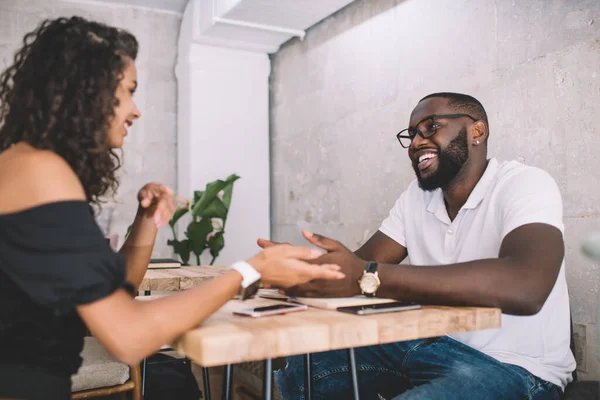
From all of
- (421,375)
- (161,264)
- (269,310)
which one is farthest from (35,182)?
(161,264)

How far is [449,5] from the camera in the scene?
282 cm

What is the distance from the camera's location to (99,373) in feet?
6.32

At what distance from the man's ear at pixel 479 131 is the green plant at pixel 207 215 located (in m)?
2.23

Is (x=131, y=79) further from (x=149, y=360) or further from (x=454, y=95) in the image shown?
(x=149, y=360)

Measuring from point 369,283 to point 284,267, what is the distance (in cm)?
26

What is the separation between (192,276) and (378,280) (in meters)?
1.11

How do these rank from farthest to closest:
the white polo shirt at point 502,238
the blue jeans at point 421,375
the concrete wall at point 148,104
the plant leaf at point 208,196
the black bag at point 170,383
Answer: the concrete wall at point 148,104, the plant leaf at point 208,196, the black bag at point 170,383, the white polo shirt at point 502,238, the blue jeans at point 421,375

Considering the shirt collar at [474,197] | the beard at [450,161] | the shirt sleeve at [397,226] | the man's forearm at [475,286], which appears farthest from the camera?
the shirt sleeve at [397,226]

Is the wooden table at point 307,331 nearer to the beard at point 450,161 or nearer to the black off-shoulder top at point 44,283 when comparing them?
the black off-shoulder top at point 44,283

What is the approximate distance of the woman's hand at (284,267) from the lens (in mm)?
1149

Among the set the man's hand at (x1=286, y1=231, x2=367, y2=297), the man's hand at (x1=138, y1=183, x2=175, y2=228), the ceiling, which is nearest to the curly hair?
the man's hand at (x1=138, y1=183, x2=175, y2=228)

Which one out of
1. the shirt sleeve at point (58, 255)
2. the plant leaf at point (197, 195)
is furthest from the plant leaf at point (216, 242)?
the shirt sleeve at point (58, 255)

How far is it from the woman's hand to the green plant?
2.79m

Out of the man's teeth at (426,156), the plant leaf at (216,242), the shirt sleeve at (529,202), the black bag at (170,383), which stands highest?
the man's teeth at (426,156)
